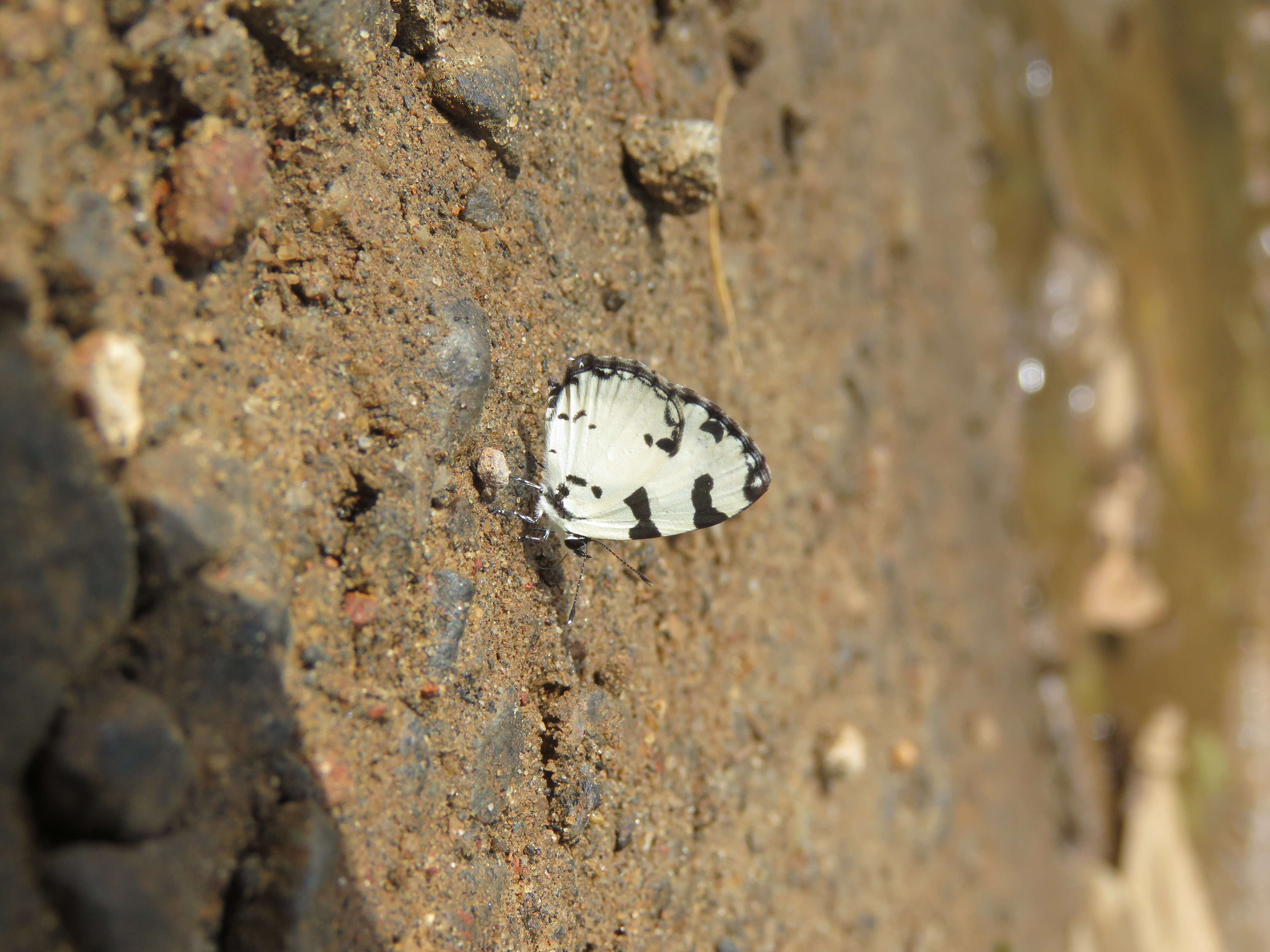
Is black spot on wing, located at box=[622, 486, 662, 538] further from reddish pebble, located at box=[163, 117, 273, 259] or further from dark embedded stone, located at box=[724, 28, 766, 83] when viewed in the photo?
dark embedded stone, located at box=[724, 28, 766, 83]

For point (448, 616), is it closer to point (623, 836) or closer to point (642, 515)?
point (642, 515)

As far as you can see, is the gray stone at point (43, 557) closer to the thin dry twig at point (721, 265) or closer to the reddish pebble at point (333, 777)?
the reddish pebble at point (333, 777)

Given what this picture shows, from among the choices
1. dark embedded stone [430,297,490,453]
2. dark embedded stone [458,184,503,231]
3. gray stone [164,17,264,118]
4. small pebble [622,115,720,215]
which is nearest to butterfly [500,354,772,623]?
dark embedded stone [430,297,490,453]

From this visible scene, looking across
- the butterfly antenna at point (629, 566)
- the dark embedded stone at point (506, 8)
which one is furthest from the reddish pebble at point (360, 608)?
the dark embedded stone at point (506, 8)

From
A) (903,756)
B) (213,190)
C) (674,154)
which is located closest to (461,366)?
(213,190)

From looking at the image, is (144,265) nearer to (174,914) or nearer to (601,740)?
(174,914)

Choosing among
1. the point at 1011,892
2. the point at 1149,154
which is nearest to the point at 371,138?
the point at 1011,892
